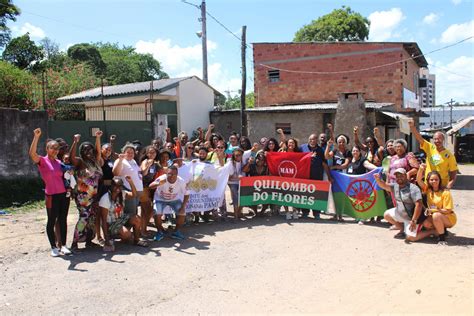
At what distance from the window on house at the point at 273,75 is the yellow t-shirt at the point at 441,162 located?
19.3 metres

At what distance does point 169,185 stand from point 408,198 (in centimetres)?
390

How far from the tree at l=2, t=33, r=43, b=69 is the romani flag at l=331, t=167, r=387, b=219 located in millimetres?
29009

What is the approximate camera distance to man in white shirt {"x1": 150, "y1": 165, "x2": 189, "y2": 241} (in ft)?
23.3

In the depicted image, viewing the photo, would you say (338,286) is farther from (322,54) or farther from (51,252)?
(322,54)

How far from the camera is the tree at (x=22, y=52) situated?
30.1 meters

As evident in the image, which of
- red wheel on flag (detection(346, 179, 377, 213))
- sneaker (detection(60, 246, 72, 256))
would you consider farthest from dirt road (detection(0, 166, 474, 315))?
red wheel on flag (detection(346, 179, 377, 213))

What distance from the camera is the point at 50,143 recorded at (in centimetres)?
608

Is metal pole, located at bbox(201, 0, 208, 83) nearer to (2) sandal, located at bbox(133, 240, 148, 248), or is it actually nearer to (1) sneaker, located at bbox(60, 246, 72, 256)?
(2) sandal, located at bbox(133, 240, 148, 248)

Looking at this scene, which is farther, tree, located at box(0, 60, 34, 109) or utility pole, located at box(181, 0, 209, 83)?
utility pole, located at box(181, 0, 209, 83)

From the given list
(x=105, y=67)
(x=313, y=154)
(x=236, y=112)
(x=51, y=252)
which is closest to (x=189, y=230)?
(x=51, y=252)

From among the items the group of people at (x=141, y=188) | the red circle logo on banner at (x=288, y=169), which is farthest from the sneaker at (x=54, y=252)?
the red circle logo on banner at (x=288, y=169)

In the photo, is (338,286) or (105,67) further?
(105,67)

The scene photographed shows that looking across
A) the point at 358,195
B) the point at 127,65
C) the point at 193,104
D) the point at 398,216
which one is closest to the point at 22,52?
the point at 127,65

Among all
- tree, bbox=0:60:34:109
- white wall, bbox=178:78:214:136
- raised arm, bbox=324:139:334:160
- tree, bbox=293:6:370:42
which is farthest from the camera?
tree, bbox=293:6:370:42
